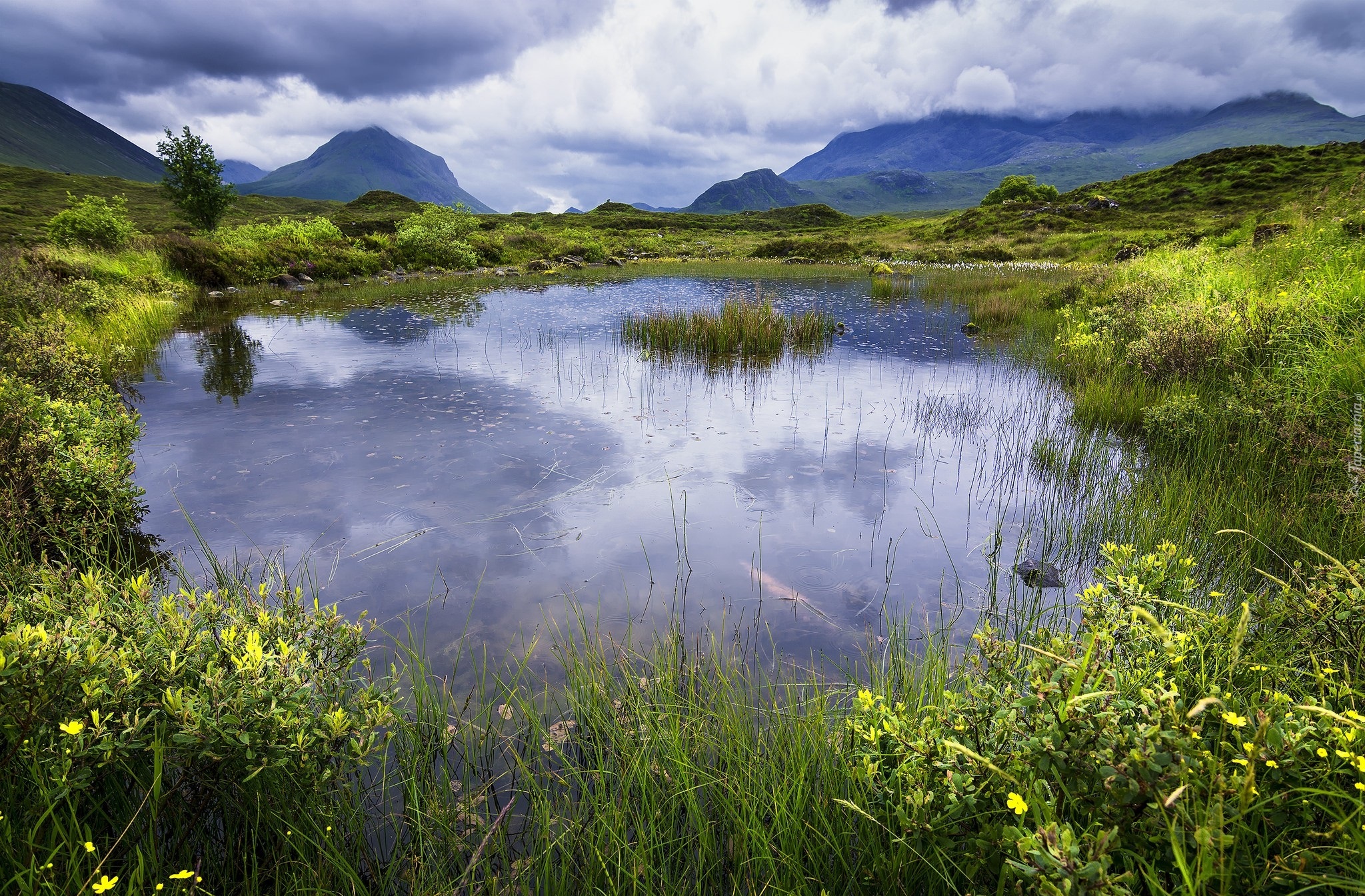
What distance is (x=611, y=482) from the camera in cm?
802

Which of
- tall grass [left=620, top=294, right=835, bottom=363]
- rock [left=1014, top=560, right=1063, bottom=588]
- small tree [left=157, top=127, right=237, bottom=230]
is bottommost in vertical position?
rock [left=1014, top=560, right=1063, bottom=588]

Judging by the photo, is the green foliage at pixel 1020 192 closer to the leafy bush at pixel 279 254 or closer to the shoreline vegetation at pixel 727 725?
the leafy bush at pixel 279 254

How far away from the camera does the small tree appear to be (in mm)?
35156

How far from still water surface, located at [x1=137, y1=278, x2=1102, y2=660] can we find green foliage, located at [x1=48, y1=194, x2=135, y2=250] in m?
16.4

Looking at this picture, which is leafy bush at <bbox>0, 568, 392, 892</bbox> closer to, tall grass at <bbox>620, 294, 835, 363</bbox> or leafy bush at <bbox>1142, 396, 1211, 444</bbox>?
leafy bush at <bbox>1142, 396, 1211, 444</bbox>

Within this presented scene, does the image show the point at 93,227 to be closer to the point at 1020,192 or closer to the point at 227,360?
the point at 227,360

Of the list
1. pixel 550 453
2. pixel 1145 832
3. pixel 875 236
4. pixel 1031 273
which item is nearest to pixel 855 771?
pixel 1145 832

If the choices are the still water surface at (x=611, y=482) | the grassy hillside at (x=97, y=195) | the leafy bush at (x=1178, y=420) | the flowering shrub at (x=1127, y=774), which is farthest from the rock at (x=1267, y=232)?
the grassy hillside at (x=97, y=195)

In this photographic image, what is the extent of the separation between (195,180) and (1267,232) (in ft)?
160

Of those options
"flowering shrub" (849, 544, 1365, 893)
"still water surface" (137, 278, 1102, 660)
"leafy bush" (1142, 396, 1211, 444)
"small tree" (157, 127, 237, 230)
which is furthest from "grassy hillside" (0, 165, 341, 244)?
"flowering shrub" (849, 544, 1365, 893)

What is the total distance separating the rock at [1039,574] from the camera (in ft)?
17.8

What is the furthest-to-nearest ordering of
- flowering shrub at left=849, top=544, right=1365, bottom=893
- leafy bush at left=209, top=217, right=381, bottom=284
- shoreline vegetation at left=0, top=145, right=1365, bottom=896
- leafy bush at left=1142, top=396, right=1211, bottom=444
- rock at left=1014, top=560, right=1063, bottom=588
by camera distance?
leafy bush at left=209, top=217, right=381, bottom=284 < leafy bush at left=1142, top=396, right=1211, bottom=444 < rock at left=1014, top=560, right=1063, bottom=588 < shoreline vegetation at left=0, top=145, right=1365, bottom=896 < flowering shrub at left=849, top=544, right=1365, bottom=893

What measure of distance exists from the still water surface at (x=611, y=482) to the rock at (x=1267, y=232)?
9.85 meters

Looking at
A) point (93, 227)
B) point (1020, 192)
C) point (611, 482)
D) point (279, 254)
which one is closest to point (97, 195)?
point (93, 227)
